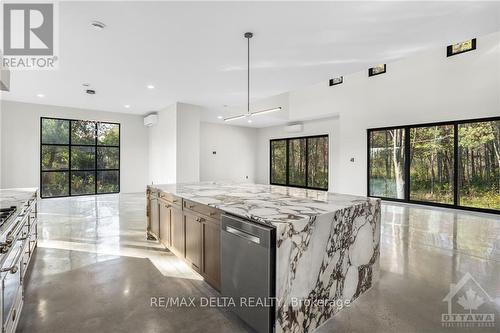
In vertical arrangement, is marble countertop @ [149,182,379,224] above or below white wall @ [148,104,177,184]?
below

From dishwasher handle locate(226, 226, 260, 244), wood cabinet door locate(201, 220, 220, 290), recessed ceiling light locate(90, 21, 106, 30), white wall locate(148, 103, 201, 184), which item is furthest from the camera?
white wall locate(148, 103, 201, 184)

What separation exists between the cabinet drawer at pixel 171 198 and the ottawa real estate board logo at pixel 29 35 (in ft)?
7.95

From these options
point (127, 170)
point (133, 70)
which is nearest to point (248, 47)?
point (133, 70)

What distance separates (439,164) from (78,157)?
10250 mm

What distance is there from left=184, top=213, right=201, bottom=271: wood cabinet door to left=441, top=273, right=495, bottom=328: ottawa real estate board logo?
2119 millimetres

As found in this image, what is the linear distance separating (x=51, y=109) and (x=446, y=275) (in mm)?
9939

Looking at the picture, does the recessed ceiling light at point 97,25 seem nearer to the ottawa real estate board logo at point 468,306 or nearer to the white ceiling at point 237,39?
the white ceiling at point 237,39

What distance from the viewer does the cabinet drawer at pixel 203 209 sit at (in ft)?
7.39

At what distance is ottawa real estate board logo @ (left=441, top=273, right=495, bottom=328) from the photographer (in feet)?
6.54

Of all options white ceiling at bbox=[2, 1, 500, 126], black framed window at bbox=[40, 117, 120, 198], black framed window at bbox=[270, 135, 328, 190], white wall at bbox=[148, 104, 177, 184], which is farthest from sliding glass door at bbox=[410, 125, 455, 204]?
black framed window at bbox=[40, 117, 120, 198]

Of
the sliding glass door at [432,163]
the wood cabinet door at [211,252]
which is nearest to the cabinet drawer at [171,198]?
the wood cabinet door at [211,252]

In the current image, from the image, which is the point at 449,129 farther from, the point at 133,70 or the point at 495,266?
the point at 133,70

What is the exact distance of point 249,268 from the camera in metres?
1.79

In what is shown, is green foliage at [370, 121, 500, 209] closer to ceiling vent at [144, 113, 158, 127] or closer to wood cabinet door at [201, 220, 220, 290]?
wood cabinet door at [201, 220, 220, 290]
